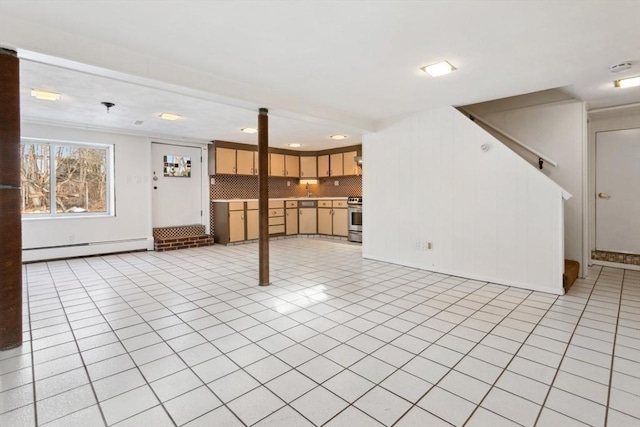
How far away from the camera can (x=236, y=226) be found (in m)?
7.50

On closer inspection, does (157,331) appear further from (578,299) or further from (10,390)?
(578,299)

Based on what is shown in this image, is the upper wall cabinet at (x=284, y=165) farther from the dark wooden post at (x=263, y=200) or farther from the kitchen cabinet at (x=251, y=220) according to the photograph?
the dark wooden post at (x=263, y=200)

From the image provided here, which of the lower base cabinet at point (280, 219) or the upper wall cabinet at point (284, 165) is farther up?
the upper wall cabinet at point (284, 165)

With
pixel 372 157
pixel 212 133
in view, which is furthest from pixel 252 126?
pixel 372 157

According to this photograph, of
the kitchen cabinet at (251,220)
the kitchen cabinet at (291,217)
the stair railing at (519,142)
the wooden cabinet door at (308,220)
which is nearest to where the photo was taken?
the stair railing at (519,142)

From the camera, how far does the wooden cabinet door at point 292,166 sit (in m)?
8.70

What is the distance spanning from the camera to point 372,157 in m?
5.63

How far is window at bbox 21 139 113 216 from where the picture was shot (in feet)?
18.5

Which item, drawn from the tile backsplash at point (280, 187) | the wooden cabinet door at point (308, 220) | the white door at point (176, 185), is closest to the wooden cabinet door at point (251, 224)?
the tile backsplash at point (280, 187)

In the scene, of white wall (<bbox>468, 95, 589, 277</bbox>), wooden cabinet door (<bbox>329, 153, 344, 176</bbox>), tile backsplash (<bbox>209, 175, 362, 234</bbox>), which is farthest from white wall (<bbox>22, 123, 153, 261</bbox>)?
white wall (<bbox>468, 95, 589, 277</bbox>)

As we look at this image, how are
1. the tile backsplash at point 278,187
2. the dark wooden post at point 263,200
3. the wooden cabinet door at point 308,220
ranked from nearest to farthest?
the dark wooden post at point 263,200, the tile backsplash at point 278,187, the wooden cabinet door at point 308,220

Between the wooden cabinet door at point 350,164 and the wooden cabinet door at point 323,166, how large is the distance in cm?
62

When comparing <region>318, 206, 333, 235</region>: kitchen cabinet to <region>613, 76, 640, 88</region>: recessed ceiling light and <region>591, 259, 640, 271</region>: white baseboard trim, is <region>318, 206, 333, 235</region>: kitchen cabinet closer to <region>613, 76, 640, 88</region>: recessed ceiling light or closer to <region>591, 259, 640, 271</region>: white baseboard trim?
<region>591, 259, 640, 271</region>: white baseboard trim

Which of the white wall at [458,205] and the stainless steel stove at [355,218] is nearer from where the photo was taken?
the white wall at [458,205]
